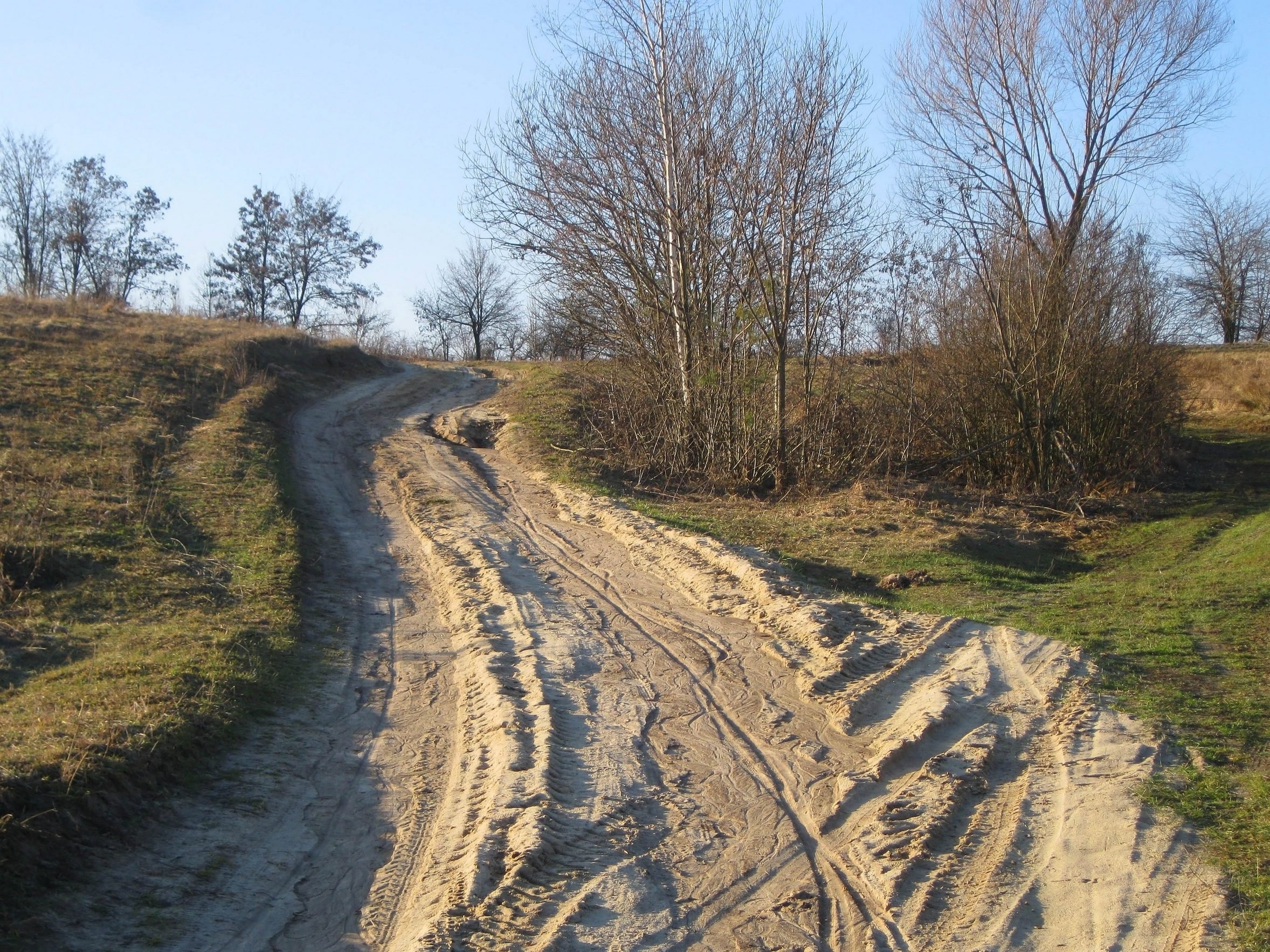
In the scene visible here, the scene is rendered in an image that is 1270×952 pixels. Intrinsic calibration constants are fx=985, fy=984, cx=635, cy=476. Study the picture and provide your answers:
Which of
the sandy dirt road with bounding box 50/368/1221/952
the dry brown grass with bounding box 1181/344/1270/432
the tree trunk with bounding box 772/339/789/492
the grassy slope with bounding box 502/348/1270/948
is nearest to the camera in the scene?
the sandy dirt road with bounding box 50/368/1221/952

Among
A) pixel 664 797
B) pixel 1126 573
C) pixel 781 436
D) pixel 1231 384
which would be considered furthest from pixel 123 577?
pixel 1231 384

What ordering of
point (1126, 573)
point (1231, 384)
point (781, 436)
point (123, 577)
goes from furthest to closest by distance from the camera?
point (1231, 384) < point (781, 436) < point (1126, 573) < point (123, 577)

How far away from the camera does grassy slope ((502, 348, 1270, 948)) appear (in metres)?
5.52

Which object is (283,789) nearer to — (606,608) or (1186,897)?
(606,608)

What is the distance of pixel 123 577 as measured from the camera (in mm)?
8703

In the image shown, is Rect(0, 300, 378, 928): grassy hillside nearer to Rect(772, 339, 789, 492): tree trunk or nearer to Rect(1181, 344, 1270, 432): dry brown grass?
Rect(772, 339, 789, 492): tree trunk

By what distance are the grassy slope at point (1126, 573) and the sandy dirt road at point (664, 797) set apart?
379 millimetres

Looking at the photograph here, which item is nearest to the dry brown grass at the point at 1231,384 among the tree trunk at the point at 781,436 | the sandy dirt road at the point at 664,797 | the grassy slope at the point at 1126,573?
the grassy slope at the point at 1126,573

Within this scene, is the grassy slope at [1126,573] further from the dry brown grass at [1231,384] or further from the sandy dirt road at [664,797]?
the dry brown grass at [1231,384]

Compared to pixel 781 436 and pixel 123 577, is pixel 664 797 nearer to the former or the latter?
pixel 123 577

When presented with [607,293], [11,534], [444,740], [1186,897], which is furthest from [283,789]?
[607,293]

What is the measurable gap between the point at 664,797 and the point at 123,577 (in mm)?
5802

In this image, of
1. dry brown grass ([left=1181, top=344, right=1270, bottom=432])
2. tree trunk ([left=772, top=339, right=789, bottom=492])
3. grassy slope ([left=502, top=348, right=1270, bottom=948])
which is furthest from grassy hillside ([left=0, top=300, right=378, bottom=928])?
dry brown grass ([left=1181, top=344, right=1270, bottom=432])

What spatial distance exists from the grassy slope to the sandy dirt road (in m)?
0.38
